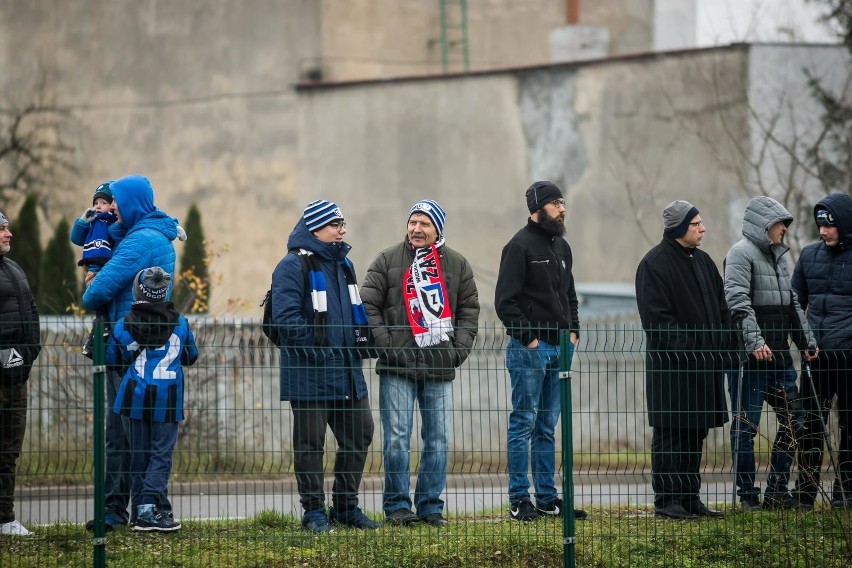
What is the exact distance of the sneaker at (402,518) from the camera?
9141mm

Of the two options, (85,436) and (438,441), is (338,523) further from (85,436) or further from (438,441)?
(85,436)

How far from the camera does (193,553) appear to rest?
848cm

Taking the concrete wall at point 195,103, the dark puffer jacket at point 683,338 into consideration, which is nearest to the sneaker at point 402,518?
the dark puffer jacket at point 683,338

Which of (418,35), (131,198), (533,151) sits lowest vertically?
(131,198)

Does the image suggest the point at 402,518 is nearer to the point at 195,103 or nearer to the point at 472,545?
the point at 472,545

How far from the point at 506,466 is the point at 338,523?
120 centimetres

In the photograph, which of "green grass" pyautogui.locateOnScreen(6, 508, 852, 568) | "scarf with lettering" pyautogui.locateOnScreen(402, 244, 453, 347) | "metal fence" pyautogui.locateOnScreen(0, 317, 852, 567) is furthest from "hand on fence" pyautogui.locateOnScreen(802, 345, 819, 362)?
"scarf with lettering" pyautogui.locateOnScreen(402, 244, 453, 347)

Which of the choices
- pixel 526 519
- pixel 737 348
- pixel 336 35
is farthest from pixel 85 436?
pixel 336 35

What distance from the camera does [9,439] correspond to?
29.8 ft

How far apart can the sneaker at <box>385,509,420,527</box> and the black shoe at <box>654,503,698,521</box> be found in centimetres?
175

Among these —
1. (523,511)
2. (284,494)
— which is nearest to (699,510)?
(523,511)

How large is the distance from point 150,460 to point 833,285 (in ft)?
→ 17.3

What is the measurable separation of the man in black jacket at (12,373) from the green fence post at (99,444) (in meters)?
1.00

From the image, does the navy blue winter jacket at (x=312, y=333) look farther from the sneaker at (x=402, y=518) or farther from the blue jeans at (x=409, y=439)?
the sneaker at (x=402, y=518)
